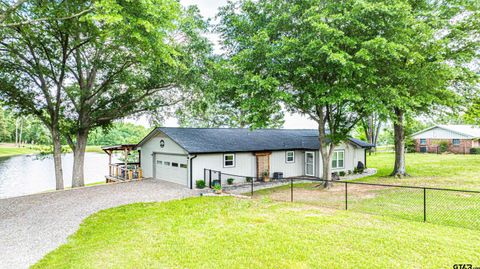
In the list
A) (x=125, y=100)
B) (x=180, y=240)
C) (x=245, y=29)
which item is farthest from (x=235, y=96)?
(x=180, y=240)

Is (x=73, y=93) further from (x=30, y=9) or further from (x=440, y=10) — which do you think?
(x=440, y=10)

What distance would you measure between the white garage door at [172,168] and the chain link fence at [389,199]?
1.38m

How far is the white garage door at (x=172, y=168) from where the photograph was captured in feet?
48.0

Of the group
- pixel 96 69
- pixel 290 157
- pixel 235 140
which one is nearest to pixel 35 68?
pixel 96 69

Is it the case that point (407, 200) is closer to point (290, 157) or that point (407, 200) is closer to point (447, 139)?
point (290, 157)

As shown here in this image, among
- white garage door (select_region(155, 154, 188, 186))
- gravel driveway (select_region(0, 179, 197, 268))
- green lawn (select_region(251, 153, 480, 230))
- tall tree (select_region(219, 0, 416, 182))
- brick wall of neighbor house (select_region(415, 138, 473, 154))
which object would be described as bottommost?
gravel driveway (select_region(0, 179, 197, 268))

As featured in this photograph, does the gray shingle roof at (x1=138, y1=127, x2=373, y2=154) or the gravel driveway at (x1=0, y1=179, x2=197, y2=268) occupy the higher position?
the gray shingle roof at (x1=138, y1=127, x2=373, y2=154)

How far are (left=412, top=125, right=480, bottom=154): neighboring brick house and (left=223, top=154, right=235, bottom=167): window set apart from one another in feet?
101

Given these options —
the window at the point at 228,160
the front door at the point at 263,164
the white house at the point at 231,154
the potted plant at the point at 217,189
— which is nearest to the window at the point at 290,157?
the white house at the point at 231,154

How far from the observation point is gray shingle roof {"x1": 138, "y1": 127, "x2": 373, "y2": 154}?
48.7 ft

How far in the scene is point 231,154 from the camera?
15492 mm

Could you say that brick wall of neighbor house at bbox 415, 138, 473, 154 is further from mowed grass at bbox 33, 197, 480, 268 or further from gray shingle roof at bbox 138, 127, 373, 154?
mowed grass at bbox 33, 197, 480, 268

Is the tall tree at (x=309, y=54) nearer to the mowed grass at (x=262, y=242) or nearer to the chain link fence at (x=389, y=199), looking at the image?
the chain link fence at (x=389, y=199)

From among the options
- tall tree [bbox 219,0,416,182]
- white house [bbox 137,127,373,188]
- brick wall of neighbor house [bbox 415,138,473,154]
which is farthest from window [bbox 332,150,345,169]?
brick wall of neighbor house [bbox 415,138,473,154]
